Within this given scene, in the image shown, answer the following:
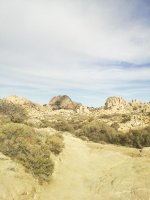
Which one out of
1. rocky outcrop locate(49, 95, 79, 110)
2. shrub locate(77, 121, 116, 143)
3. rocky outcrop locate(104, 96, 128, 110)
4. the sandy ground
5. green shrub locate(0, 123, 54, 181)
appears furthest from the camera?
rocky outcrop locate(49, 95, 79, 110)

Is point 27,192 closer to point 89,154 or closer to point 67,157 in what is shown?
point 67,157

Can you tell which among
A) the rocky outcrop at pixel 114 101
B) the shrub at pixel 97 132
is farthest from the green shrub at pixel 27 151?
the rocky outcrop at pixel 114 101

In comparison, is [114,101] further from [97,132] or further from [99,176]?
[99,176]

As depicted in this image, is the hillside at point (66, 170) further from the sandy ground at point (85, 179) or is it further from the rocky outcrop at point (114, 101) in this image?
the rocky outcrop at point (114, 101)

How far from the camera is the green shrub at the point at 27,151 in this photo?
16125 mm

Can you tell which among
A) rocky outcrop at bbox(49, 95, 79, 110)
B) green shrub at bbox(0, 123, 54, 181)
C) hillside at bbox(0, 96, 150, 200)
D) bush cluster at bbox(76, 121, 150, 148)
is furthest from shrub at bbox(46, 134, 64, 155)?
rocky outcrop at bbox(49, 95, 79, 110)

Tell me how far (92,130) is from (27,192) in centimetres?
2198

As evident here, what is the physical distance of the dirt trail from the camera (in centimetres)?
1466

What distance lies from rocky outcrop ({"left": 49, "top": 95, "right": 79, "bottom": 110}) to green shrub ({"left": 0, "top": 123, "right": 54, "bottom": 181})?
91991mm

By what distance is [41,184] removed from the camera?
15.4 meters

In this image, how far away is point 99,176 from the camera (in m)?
17.9

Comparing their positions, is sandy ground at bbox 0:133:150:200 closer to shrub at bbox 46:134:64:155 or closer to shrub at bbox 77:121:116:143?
shrub at bbox 46:134:64:155

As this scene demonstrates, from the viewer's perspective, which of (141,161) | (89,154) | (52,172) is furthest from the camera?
(89,154)

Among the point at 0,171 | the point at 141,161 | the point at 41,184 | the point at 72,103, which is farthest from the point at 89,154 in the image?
the point at 72,103
